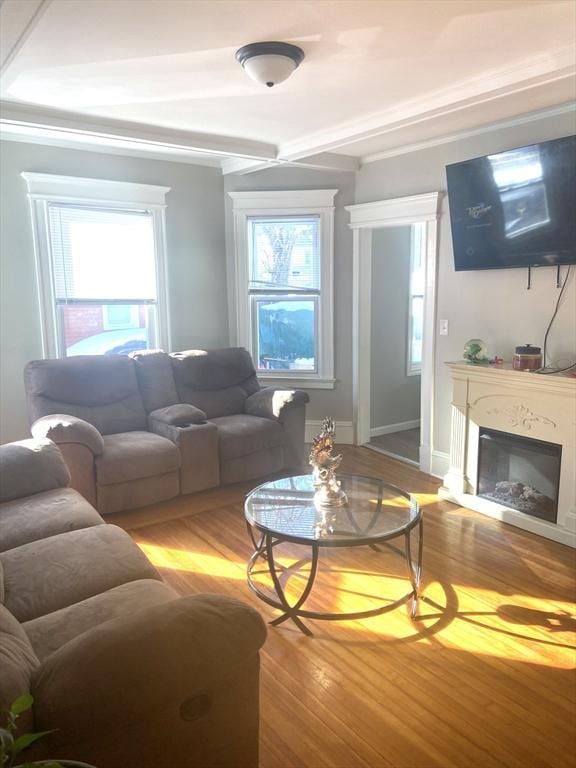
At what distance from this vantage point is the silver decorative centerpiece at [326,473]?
292 cm

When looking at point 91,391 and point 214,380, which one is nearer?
point 91,391

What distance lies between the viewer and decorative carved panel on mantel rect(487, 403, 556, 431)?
11.1 ft

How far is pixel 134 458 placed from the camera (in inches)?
143

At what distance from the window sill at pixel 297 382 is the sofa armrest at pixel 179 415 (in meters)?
1.24

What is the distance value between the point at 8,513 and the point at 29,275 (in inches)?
92.0

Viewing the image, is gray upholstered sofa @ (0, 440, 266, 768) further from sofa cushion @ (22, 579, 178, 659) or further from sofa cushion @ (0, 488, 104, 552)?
sofa cushion @ (0, 488, 104, 552)

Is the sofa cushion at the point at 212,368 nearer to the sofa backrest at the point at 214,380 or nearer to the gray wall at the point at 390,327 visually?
the sofa backrest at the point at 214,380

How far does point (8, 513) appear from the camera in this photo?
2.52 m

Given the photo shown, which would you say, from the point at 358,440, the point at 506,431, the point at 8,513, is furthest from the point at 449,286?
the point at 8,513

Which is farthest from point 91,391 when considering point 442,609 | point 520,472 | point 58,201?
point 520,472

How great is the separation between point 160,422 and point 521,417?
2.45 metres

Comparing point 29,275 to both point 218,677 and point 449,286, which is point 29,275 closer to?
point 449,286

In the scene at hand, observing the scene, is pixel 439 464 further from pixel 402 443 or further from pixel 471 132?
pixel 471 132

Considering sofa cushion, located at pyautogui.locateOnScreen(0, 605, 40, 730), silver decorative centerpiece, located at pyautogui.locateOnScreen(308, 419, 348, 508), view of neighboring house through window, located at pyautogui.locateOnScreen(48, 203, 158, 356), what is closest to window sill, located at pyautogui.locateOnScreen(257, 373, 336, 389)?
view of neighboring house through window, located at pyautogui.locateOnScreen(48, 203, 158, 356)
